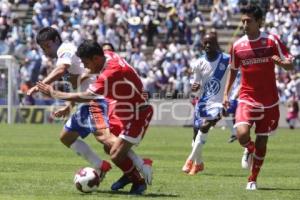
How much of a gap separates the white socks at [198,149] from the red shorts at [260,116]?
331cm

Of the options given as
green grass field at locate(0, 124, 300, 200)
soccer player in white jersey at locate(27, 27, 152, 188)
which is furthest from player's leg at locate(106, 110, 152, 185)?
soccer player in white jersey at locate(27, 27, 152, 188)

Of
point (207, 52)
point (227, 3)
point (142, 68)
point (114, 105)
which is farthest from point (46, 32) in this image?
point (227, 3)

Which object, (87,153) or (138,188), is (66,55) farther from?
(138,188)

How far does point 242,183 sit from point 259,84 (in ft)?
5.93

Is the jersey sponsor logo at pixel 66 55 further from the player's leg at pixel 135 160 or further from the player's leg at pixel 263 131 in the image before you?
the player's leg at pixel 263 131

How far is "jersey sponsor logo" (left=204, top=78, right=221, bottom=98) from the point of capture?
18062mm

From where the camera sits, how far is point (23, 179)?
1472cm

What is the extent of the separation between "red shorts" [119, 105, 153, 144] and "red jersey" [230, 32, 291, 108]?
1.79 m

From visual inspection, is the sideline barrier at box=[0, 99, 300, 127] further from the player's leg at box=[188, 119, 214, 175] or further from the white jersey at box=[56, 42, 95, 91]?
the white jersey at box=[56, 42, 95, 91]

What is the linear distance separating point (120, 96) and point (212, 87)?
540 centimetres

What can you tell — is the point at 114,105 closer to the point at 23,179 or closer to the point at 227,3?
the point at 23,179

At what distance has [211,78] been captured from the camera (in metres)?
18.1

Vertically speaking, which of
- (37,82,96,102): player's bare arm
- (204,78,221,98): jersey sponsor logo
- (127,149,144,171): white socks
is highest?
(37,82,96,102): player's bare arm

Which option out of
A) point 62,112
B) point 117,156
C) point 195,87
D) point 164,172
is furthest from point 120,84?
point 195,87
